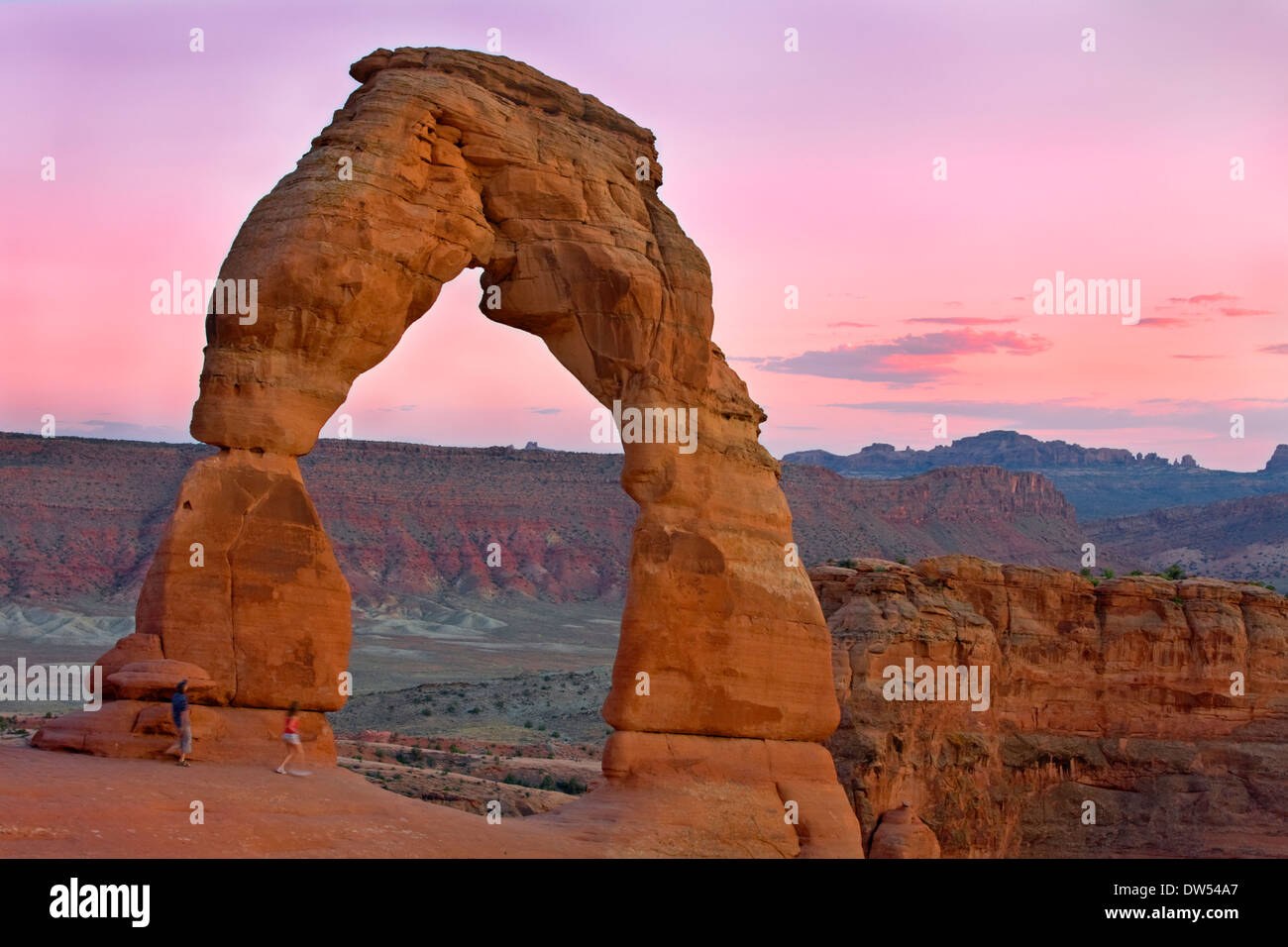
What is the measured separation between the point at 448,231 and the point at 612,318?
2.37 metres

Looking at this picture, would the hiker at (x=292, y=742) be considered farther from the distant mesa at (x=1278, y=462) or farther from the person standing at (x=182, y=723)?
the distant mesa at (x=1278, y=462)

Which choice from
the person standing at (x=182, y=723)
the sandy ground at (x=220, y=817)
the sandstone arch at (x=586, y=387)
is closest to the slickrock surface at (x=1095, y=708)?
the sandstone arch at (x=586, y=387)

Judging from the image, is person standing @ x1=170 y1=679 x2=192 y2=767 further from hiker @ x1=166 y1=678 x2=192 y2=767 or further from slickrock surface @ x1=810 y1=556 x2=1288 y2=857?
slickrock surface @ x1=810 y1=556 x2=1288 y2=857

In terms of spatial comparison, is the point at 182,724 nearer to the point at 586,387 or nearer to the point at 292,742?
the point at 292,742

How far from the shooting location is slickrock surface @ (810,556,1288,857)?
29.5 metres

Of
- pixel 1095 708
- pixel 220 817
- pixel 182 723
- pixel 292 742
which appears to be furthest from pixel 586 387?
pixel 1095 708

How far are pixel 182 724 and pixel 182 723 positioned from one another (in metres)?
0.01

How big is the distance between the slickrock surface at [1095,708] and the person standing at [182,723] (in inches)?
559

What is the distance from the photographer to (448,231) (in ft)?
64.2

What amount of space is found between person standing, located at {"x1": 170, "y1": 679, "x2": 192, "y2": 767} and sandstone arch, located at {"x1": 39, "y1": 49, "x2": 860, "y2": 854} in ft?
1.27

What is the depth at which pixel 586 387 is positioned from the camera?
20938 mm

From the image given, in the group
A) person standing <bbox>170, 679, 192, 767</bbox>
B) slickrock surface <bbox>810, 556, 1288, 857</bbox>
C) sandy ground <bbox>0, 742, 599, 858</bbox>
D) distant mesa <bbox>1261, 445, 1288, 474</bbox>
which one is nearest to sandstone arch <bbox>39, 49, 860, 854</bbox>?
person standing <bbox>170, 679, 192, 767</bbox>
